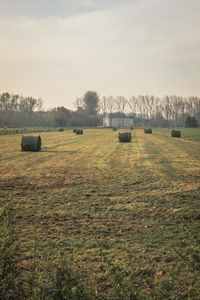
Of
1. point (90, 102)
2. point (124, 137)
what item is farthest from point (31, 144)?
point (90, 102)

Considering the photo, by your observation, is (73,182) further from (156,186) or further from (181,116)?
(181,116)

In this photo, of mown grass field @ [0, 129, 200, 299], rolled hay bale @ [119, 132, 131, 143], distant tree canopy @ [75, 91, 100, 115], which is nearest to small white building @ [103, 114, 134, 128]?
distant tree canopy @ [75, 91, 100, 115]

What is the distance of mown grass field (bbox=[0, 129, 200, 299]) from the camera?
404cm

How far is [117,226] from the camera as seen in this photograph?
6.23 meters

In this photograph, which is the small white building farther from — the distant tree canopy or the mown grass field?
the mown grass field

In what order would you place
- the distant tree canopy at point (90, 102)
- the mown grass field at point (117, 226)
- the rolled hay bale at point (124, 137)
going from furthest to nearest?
the distant tree canopy at point (90, 102) < the rolled hay bale at point (124, 137) < the mown grass field at point (117, 226)

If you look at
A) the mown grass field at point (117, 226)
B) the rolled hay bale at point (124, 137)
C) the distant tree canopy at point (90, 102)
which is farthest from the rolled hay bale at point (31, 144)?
the distant tree canopy at point (90, 102)

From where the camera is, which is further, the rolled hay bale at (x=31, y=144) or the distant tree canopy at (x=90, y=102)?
the distant tree canopy at (x=90, y=102)

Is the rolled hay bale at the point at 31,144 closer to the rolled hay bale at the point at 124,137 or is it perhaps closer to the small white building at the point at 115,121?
the rolled hay bale at the point at 124,137

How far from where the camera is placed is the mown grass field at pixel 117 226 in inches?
159

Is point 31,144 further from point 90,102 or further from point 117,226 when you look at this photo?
point 90,102

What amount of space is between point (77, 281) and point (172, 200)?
5.39 m

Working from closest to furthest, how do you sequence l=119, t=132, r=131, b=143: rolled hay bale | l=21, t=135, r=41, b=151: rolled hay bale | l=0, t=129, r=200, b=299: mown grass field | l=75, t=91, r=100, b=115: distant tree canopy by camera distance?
1. l=0, t=129, r=200, b=299: mown grass field
2. l=21, t=135, r=41, b=151: rolled hay bale
3. l=119, t=132, r=131, b=143: rolled hay bale
4. l=75, t=91, r=100, b=115: distant tree canopy

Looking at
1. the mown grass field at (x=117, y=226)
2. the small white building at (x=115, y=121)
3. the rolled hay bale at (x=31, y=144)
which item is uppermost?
the small white building at (x=115, y=121)
